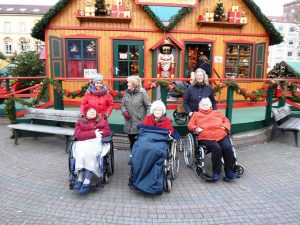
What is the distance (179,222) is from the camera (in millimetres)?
3486

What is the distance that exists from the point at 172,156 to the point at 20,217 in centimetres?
227

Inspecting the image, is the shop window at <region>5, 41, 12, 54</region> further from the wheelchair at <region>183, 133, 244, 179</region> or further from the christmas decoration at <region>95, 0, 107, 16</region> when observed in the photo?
the wheelchair at <region>183, 133, 244, 179</region>

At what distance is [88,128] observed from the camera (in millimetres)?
4500

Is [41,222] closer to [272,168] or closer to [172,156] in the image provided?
[172,156]

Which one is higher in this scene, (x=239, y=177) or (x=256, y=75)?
(x=256, y=75)

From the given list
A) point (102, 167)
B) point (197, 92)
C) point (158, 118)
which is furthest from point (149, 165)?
point (197, 92)

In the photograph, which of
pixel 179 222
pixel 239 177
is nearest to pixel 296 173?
pixel 239 177

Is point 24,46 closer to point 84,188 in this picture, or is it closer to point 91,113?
point 91,113

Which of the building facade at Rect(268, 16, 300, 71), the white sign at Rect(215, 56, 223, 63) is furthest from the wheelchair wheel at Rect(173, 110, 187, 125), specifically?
the building facade at Rect(268, 16, 300, 71)

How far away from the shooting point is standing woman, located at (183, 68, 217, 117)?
215 inches

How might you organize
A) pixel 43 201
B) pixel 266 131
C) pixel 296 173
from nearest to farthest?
pixel 43 201
pixel 296 173
pixel 266 131

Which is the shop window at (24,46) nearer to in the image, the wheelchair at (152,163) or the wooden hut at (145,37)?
the wooden hut at (145,37)

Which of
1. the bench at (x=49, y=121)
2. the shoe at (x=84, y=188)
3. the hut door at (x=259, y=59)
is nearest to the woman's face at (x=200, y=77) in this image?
the bench at (x=49, y=121)

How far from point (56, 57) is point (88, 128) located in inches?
228
